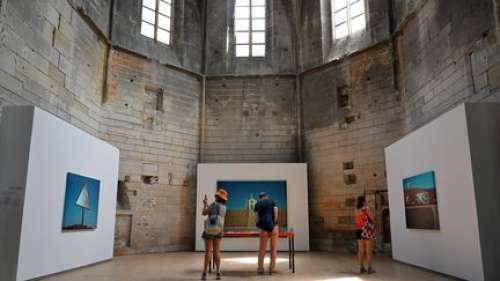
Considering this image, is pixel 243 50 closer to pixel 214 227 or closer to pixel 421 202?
pixel 421 202

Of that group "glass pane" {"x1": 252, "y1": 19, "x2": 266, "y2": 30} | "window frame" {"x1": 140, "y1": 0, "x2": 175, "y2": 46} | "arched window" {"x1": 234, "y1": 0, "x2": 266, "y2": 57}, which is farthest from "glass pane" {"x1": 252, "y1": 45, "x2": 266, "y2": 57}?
"window frame" {"x1": 140, "y1": 0, "x2": 175, "y2": 46}

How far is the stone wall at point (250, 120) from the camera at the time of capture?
12.7m

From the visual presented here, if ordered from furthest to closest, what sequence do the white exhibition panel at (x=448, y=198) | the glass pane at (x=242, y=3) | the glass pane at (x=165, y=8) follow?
1. the glass pane at (x=242, y=3)
2. the glass pane at (x=165, y=8)
3. the white exhibition panel at (x=448, y=198)

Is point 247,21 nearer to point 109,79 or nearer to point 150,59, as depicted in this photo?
point 150,59

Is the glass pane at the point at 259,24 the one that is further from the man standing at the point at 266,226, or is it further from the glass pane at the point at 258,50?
the man standing at the point at 266,226

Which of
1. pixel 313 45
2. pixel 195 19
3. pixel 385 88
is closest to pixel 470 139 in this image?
pixel 385 88

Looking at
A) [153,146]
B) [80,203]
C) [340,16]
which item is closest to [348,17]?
[340,16]

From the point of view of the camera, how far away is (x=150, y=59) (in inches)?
468

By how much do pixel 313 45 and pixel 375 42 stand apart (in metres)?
2.21

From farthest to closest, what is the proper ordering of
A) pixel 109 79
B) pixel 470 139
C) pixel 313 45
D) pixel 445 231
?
pixel 313 45, pixel 109 79, pixel 445 231, pixel 470 139

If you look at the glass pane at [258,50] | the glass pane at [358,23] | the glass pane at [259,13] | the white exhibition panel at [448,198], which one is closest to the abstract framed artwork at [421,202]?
the white exhibition panel at [448,198]

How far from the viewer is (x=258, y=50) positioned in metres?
13.5

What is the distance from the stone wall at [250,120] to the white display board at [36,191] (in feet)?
18.6

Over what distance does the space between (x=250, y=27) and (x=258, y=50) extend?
836mm
